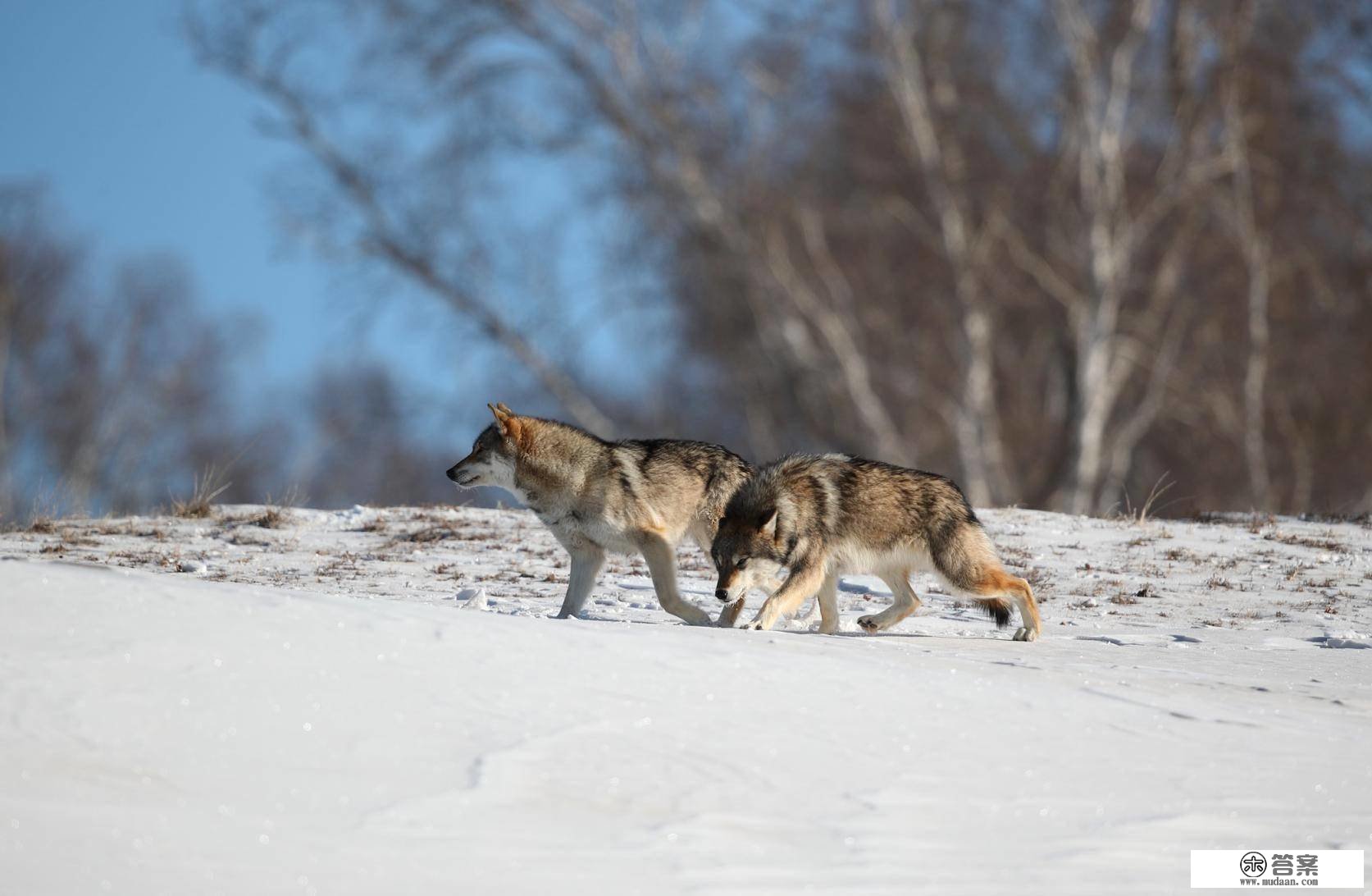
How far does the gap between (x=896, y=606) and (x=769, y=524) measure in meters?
0.86

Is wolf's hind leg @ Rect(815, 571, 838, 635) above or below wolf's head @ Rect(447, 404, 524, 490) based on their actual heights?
below

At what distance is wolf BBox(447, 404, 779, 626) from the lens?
892 cm

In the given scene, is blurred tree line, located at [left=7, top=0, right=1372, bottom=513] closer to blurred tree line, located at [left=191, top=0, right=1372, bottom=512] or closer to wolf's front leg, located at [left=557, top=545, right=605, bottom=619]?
blurred tree line, located at [left=191, top=0, right=1372, bottom=512]

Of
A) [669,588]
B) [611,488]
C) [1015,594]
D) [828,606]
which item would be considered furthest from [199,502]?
[1015,594]

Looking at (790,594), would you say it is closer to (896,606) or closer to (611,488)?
(896,606)

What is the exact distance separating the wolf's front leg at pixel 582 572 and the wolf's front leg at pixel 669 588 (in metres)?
0.41

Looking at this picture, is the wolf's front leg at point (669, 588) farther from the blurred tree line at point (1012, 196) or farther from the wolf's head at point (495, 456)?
the blurred tree line at point (1012, 196)

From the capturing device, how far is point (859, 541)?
8.64 metres

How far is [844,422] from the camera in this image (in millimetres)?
27344

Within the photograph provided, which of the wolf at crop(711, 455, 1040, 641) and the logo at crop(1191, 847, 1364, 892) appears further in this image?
the wolf at crop(711, 455, 1040, 641)

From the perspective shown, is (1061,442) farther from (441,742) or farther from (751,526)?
(441,742)

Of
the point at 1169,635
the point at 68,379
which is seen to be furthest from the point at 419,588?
the point at 68,379

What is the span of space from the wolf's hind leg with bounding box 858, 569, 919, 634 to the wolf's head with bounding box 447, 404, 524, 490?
233cm

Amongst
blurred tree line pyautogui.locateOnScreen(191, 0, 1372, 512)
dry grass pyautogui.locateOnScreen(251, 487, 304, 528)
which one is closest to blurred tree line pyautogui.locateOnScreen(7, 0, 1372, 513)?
blurred tree line pyautogui.locateOnScreen(191, 0, 1372, 512)
